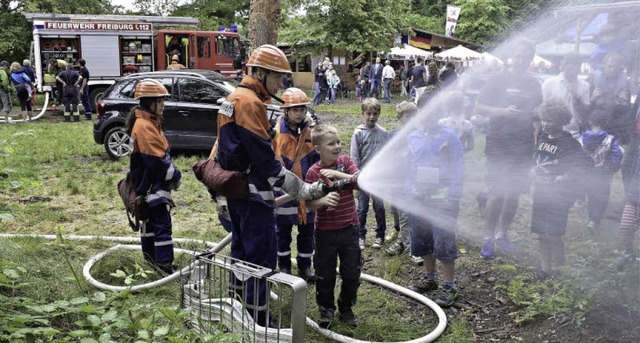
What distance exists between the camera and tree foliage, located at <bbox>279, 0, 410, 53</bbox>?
1056 inches

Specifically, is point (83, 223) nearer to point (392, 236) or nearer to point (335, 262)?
point (392, 236)

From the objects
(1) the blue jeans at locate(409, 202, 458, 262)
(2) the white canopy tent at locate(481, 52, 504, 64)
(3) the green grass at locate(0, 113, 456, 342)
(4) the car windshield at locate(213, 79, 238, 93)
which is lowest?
(3) the green grass at locate(0, 113, 456, 342)

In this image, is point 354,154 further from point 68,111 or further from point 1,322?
point 68,111

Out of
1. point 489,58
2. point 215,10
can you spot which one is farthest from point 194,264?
point 215,10

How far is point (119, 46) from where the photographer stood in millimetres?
19672

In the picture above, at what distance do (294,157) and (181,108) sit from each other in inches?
229

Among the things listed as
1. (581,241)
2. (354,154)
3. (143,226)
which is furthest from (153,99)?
(581,241)

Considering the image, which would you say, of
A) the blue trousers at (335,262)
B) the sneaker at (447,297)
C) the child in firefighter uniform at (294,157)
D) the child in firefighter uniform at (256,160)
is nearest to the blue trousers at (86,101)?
the child in firefighter uniform at (294,157)

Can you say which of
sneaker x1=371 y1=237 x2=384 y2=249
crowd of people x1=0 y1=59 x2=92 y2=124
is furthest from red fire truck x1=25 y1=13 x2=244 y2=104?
sneaker x1=371 y1=237 x2=384 y2=249

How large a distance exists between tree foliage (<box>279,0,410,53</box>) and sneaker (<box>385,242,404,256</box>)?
2200 centimetres

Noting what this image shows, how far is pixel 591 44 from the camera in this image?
5574 mm

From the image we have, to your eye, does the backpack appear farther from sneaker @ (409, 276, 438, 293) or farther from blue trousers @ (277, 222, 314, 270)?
sneaker @ (409, 276, 438, 293)

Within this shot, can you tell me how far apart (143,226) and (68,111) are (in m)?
13.3

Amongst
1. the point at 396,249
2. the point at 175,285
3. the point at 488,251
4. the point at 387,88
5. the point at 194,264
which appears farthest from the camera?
the point at 387,88
